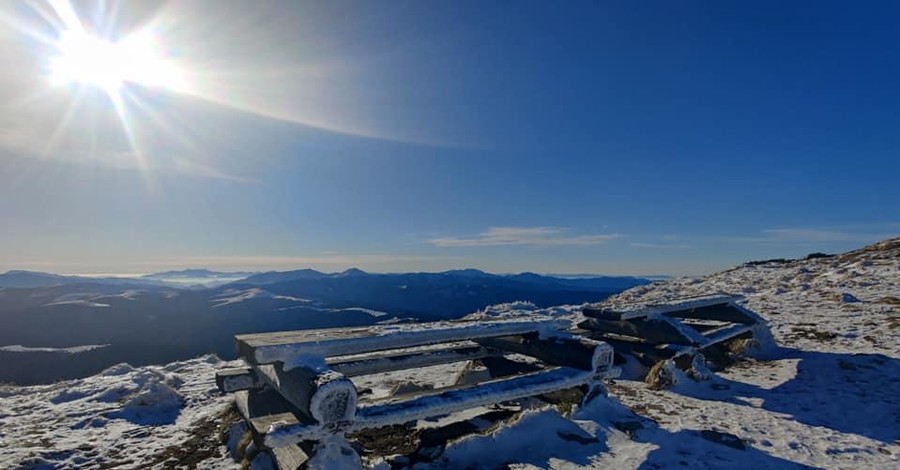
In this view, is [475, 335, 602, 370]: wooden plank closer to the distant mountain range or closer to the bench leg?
the bench leg

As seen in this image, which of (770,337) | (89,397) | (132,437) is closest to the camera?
(132,437)

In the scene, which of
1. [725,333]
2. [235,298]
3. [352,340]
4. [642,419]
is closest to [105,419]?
[352,340]

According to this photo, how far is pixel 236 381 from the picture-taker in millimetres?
5625

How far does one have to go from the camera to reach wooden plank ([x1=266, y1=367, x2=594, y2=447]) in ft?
12.1

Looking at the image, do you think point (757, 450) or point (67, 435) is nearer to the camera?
point (757, 450)

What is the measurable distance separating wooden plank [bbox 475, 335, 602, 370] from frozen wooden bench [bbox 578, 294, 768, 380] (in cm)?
258

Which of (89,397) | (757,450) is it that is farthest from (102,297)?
(757,450)

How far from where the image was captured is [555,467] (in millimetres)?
4570

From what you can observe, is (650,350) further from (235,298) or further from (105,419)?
(235,298)

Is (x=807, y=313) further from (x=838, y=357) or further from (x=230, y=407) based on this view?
(x=230, y=407)

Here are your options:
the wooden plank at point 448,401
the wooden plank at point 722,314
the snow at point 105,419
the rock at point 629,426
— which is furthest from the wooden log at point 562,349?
the wooden plank at point 722,314

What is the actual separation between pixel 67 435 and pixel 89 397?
7.12 feet

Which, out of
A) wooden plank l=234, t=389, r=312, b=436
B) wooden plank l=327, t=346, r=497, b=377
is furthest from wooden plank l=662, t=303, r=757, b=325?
wooden plank l=234, t=389, r=312, b=436

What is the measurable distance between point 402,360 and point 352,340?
2060mm
